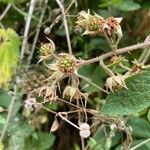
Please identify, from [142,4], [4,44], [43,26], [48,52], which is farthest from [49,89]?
[142,4]

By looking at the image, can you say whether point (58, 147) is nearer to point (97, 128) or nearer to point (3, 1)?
point (97, 128)

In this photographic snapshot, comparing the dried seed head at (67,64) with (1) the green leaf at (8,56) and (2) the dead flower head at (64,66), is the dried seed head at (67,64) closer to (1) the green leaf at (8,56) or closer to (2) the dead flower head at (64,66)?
(2) the dead flower head at (64,66)

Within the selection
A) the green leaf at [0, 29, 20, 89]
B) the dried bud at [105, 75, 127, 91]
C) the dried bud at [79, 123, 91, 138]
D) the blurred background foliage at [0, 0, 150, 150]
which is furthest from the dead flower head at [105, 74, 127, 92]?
the green leaf at [0, 29, 20, 89]

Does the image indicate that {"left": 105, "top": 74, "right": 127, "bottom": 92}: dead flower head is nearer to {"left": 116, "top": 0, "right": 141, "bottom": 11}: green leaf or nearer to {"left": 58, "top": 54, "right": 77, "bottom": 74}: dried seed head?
{"left": 58, "top": 54, "right": 77, "bottom": 74}: dried seed head

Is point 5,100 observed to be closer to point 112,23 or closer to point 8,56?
point 8,56

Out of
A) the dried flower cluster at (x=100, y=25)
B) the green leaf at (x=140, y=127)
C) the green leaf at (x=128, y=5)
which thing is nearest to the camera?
the dried flower cluster at (x=100, y=25)

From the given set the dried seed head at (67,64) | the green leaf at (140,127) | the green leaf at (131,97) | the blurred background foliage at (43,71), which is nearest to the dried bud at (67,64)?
the dried seed head at (67,64)

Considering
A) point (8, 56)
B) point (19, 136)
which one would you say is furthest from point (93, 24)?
point (19, 136)
